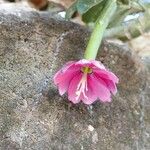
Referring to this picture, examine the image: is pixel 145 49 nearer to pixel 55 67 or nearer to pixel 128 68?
pixel 128 68

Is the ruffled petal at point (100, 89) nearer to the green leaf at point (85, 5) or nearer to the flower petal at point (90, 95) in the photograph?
the flower petal at point (90, 95)

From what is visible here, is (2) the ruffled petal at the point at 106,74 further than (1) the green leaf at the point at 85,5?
No

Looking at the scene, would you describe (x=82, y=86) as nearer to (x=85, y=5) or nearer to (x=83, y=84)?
(x=83, y=84)

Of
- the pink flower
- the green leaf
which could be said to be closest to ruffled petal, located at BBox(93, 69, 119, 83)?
the pink flower

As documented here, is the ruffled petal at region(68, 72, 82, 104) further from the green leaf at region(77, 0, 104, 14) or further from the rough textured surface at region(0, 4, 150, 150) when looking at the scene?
the green leaf at region(77, 0, 104, 14)

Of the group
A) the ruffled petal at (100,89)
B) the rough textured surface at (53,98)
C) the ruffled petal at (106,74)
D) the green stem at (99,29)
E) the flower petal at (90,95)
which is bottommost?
the rough textured surface at (53,98)

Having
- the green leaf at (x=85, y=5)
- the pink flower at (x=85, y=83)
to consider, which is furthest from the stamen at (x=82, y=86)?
the green leaf at (x=85, y=5)
